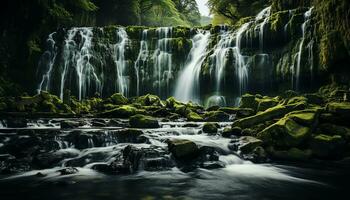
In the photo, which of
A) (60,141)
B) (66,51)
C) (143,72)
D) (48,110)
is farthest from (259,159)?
(66,51)

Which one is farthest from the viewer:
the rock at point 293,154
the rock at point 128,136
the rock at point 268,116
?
the rock at point 268,116

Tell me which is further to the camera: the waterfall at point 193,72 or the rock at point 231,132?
the waterfall at point 193,72

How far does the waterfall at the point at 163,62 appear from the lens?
94.5ft

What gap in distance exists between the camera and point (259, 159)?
1029cm

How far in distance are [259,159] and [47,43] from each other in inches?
961

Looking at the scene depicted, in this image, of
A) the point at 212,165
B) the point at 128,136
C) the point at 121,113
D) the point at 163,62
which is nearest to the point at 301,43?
the point at 163,62

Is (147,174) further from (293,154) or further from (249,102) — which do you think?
(249,102)

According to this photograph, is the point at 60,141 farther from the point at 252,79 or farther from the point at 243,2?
the point at 243,2

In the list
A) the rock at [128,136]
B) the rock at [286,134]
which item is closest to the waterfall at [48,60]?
the rock at [128,136]

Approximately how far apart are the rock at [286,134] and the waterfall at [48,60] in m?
21.9

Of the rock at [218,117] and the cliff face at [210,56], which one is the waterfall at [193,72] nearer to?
the cliff face at [210,56]

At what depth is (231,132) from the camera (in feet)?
42.2

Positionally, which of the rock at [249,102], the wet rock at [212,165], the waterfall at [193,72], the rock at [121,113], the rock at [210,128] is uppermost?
the waterfall at [193,72]

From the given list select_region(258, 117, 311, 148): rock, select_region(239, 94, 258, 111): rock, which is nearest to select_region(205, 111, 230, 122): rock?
select_region(239, 94, 258, 111): rock
